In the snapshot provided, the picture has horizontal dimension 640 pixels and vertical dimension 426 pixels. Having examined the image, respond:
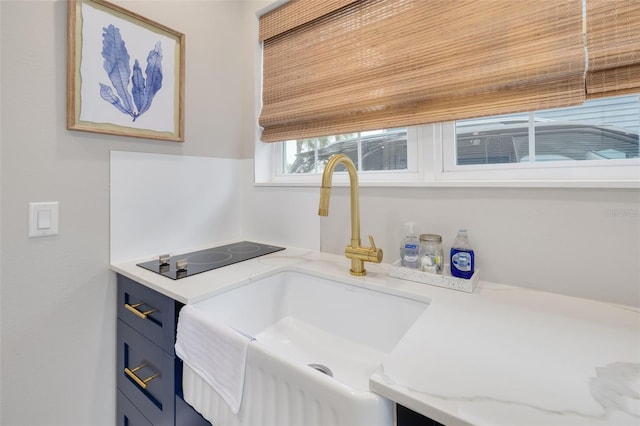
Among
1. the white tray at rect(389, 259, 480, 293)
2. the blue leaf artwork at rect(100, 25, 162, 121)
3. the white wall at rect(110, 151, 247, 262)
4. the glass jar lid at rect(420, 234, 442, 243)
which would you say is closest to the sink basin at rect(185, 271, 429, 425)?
the white tray at rect(389, 259, 480, 293)

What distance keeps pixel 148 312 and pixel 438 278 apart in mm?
945

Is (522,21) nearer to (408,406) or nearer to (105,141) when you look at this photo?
(408,406)

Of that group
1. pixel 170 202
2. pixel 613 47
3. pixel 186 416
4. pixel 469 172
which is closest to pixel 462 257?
pixel 469 172

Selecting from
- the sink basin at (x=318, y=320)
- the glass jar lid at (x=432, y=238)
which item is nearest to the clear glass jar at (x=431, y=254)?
the glass jar lid at (x=432, y=238)

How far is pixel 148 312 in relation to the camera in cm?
93

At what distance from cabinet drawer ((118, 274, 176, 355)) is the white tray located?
0.73 m

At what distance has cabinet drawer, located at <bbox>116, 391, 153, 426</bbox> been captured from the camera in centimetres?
101

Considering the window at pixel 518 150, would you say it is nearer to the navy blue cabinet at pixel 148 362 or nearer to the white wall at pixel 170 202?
the white wall at pixel 170 202

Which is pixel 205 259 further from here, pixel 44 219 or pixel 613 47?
pixel 613 47

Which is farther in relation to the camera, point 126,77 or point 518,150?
point 126,77

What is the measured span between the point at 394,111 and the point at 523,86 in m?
0.40

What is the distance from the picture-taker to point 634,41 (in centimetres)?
72

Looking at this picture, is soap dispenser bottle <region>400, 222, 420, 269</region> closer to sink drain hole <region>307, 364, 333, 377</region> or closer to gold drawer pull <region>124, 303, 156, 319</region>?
sink drain hole <region>307, 364, 333, 377</region>

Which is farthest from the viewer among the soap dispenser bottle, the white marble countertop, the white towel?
the soap dispenser bottle
